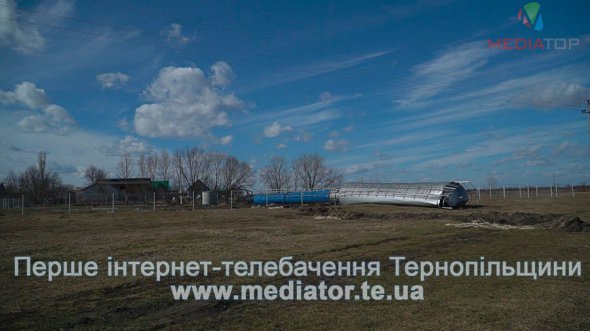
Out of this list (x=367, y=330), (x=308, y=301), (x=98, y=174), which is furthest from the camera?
(x=98, y=174)

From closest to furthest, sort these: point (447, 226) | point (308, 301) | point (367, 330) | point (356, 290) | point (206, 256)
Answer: point (367, 330) < point (308, 301) < point (356, 290) < point (206, 256) < point (447, 226)

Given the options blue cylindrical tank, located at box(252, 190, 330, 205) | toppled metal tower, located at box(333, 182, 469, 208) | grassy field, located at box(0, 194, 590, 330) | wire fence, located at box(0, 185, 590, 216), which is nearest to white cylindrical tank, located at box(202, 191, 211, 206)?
wire fence, located at box(0, 185, 590, 216)

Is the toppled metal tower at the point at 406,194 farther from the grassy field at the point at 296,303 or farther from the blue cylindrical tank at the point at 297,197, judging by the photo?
the grassy field at the point at 296,303

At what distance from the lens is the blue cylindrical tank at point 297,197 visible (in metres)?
43.9

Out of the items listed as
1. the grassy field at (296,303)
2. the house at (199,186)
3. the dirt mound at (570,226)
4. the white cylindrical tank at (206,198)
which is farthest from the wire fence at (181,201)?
the grassy field at (296,303)

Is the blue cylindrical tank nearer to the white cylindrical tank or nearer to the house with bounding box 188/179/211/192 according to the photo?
the white cylindrical tank

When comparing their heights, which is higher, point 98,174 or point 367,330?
point 98,174

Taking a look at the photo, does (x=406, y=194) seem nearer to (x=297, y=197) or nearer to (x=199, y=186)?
(x=297, y=197)

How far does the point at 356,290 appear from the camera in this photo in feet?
25.9

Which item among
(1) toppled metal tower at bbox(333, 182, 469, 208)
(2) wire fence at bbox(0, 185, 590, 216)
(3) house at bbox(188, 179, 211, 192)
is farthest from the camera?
(3) house at bbox(188, 179, 211, 192)

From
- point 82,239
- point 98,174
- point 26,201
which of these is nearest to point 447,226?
point 82,239

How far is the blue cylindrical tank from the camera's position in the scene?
43.9 m

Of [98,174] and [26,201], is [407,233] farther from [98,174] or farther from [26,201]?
[98,174]

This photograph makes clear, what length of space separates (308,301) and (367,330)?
173 cm
